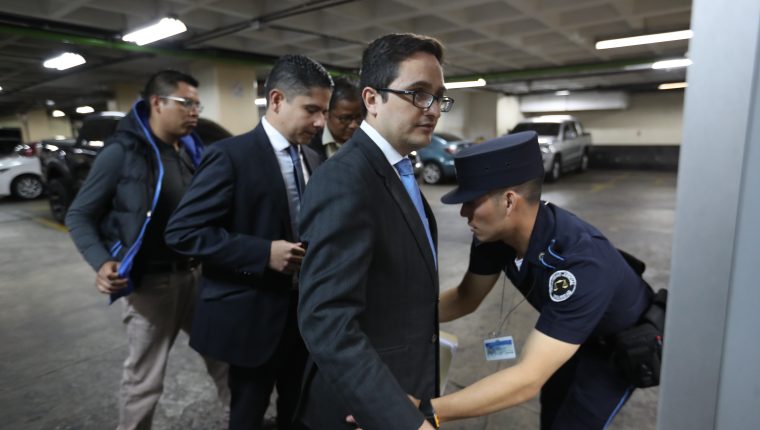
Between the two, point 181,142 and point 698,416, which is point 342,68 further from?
point 698,416

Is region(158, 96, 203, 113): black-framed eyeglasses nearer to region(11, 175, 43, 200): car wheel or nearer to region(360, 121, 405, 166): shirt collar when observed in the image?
region(360, 121, 405, 166): shirt collar

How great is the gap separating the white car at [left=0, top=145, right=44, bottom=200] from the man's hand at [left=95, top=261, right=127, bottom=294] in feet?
33.8

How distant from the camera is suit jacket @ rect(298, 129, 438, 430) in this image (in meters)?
0.89

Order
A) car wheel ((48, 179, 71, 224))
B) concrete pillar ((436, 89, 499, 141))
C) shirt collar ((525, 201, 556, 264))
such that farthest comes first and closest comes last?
concrete pillar ((436, 89, 499, 141)) < car wheel ((48, 179, 71, 224)) < shirt collar ((525, 201, 556, 264))

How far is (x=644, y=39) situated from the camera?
27.7ft

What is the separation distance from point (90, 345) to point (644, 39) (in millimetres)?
10098

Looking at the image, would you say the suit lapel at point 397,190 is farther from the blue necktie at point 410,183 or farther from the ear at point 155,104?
the ear at point 155,104

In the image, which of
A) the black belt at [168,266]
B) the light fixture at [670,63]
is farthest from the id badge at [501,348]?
A: the light fixture at [670,63]

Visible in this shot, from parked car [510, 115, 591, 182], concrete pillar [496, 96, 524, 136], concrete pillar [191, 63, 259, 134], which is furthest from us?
concrete pillar [496, 96, 524, 136]

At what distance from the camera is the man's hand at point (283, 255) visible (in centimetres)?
155

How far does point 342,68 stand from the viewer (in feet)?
40.1

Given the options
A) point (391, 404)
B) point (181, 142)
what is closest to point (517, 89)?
point (181, 142)

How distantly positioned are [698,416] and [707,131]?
43cm

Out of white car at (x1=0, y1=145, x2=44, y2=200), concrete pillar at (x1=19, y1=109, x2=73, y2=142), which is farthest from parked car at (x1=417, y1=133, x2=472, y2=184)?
concrete pillar at (x1=19, y1=109, x2=73, y2=142)
